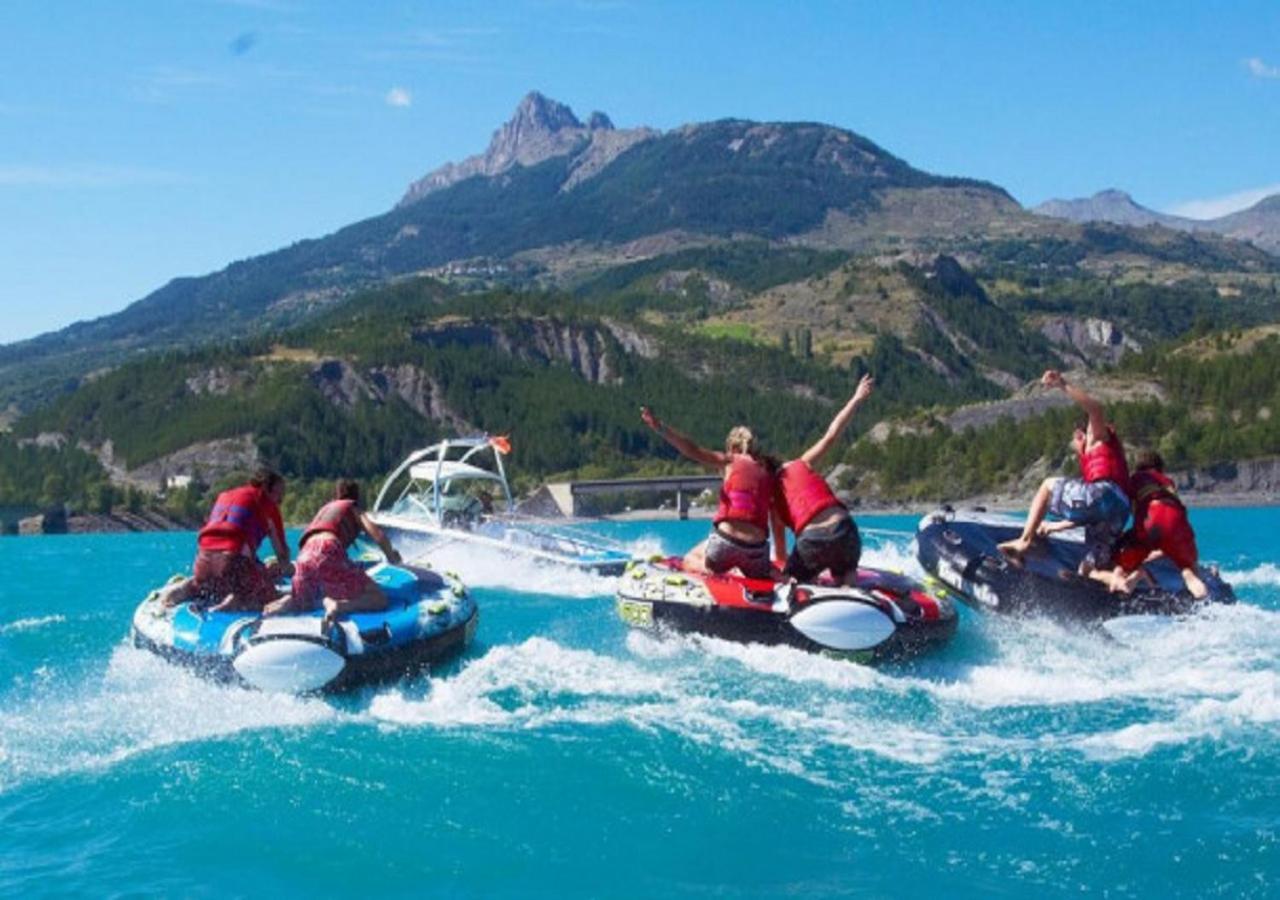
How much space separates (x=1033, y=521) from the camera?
2055 cm

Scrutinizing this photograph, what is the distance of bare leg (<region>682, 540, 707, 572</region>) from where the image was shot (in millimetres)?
19031

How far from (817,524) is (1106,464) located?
4.81 metres

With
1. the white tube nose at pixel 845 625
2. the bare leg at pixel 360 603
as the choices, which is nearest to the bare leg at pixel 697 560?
the white tube nose at pixel 845 625

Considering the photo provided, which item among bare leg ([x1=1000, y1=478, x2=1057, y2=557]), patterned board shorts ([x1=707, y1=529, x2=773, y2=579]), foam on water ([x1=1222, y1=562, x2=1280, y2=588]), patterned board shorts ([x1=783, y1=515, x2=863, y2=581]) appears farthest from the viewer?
foam on water ([x1=1222, y1=562, x2=1280, y2=588])

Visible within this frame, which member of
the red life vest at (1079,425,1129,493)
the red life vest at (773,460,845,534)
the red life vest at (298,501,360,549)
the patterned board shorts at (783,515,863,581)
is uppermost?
the red life vest at (1079,425,1129,493)

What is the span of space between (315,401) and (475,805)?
549 feet

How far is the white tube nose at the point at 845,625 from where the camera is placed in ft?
55.2

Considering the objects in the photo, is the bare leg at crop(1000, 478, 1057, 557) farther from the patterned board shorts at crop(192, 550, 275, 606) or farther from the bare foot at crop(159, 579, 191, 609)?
the bare foot at crop(159, 579, 191, 609)

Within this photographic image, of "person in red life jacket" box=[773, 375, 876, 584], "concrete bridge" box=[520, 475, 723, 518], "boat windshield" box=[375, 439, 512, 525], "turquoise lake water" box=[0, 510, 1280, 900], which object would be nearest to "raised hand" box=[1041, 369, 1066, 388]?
"person in red life jacket" box=[773, 375, 876, 584]

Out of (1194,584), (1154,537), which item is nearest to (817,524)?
(1154,537)

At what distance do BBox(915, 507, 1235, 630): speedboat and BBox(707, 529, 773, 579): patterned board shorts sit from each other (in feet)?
12.9

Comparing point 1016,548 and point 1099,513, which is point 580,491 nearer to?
point 1016,548

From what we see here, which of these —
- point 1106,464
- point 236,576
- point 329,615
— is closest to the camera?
point 329,615

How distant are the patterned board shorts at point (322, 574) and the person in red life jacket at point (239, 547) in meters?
0.87
